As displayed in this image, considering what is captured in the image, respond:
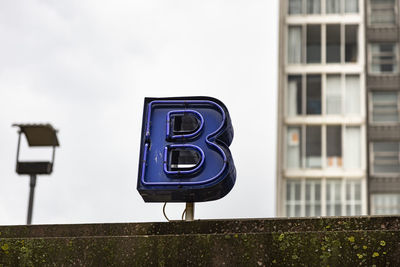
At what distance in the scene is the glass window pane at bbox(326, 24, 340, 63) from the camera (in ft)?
160

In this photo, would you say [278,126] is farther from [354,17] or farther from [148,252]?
[148,252]

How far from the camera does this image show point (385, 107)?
48.0 meters

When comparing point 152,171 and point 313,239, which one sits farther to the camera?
point 152,171

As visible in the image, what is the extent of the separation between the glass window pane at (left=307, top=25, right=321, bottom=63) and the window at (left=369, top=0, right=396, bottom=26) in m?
3.33

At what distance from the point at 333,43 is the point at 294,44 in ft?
8.01

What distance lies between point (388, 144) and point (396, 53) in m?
5.72

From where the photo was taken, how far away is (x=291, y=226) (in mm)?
9391

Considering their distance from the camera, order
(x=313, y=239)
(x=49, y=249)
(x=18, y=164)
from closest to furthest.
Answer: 1. (x=313, y=239)
2. (x=49, y=249)
3. (x=18, y=164)

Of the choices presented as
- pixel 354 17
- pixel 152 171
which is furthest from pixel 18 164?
pixel 354 17

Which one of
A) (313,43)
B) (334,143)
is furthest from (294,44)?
(334,143)

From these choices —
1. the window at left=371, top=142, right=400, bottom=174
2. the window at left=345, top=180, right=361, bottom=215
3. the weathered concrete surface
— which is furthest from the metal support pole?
the window at left=371, top=142, right=400, bottom=174

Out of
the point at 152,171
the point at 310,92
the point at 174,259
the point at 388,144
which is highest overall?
the point at 310,92

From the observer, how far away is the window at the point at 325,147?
46844 millimetres

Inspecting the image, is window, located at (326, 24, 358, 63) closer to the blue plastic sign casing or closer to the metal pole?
the metal pole
